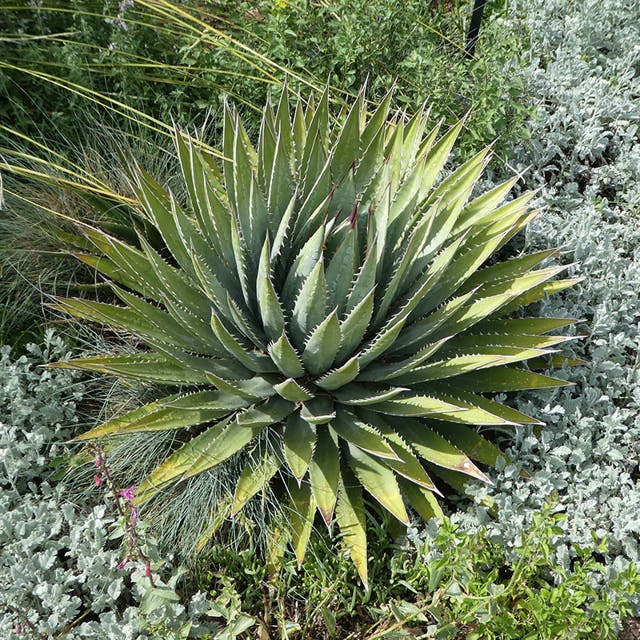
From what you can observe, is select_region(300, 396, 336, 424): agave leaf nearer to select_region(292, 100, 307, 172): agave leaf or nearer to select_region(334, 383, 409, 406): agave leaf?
select_region(334, 383, 409, 406): agave leaf

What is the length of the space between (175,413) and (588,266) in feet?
7.10

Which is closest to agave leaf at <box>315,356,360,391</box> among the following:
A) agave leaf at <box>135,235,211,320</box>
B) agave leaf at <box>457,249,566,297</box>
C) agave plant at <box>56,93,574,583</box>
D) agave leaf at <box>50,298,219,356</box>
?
agave plant at <box>56,93,574,583</box>

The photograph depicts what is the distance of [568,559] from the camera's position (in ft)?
8.40

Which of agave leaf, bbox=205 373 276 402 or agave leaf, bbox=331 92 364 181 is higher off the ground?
agave leaf, bbox=331 92 364 181

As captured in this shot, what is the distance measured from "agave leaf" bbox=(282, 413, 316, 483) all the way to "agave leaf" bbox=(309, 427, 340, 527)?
0.08 m

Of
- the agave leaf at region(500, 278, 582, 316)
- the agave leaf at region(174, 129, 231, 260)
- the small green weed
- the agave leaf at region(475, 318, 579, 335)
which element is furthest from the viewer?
the agave leaf at region(500, 278, 582, 316)

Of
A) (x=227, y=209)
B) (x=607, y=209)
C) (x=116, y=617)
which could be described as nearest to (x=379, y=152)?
(x=227, y=209)

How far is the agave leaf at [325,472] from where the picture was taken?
2.44m

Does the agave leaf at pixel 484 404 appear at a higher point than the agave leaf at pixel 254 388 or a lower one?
higher

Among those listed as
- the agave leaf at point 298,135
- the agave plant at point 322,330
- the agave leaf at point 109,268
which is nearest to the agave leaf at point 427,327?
the agave plant at point 322,330

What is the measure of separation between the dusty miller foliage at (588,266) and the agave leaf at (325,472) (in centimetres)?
56

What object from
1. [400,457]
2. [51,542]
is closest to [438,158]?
[400,457]

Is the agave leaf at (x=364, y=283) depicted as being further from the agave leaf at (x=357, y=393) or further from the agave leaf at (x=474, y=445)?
the agave leaf at (x=474, y=445)

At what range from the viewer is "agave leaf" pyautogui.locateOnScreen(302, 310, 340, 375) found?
2357 millimetres
